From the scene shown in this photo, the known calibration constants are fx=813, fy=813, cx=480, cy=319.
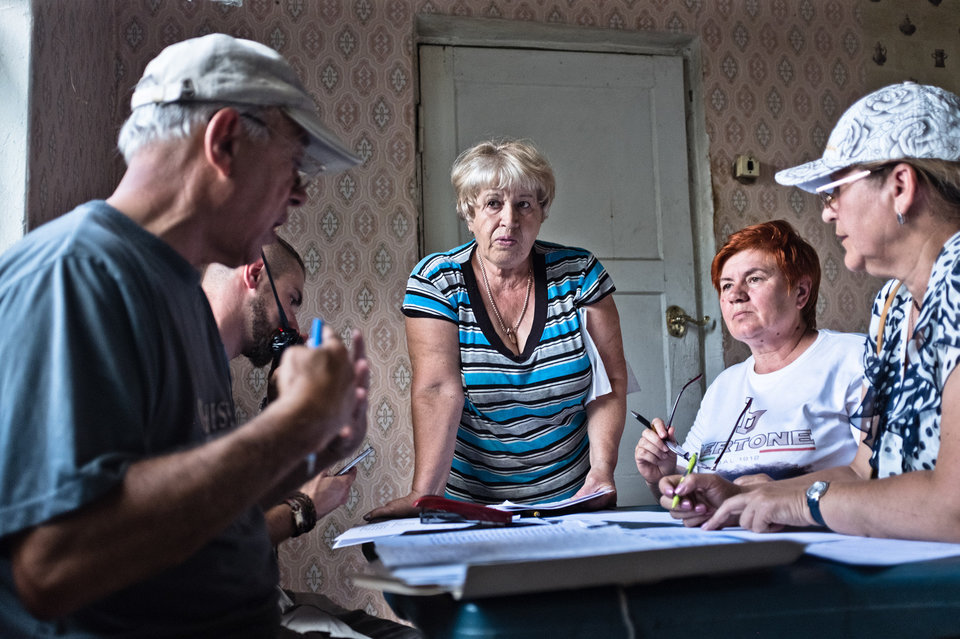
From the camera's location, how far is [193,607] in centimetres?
85

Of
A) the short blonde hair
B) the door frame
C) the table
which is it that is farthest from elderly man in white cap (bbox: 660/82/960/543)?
the door frame

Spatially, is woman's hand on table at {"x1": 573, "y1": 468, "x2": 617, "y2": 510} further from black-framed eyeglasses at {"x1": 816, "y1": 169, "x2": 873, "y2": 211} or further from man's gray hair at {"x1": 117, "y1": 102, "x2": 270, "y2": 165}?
man's gray hair at {"x1": 117, "y1": 102, "x2": 270, "y2": 165}

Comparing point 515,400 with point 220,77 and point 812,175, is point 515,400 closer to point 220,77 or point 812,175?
point 812,175

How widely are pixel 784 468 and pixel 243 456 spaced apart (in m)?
1.37

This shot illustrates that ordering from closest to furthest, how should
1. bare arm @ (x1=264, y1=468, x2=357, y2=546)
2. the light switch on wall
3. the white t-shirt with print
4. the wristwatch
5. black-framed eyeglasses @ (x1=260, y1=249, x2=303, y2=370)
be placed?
1. the wristwatch
2. bare arm @ (x1=264, y1=468, x2=357, y2=546)
3. the white t-shirt with print
4. black-framed eyeglasses @ (x1=260, y1=249, x2=303, y2=370)
5. the light switch on wall

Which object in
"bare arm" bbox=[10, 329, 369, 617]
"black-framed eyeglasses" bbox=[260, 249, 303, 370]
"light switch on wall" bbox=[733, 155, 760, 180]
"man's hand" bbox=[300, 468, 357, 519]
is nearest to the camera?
"bare arm" bbox=[10, 329, 369, 617]

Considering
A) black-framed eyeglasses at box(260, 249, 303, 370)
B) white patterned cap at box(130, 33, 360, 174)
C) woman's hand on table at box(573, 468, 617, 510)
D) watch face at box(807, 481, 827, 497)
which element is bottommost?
woman's hand on table at box(573, 468, 617, 510)

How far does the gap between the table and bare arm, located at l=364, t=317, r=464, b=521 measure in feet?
4.11

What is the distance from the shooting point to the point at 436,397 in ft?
7.02

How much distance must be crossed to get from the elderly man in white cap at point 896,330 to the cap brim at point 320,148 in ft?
2.32

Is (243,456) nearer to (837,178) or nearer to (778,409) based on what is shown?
(837,178)

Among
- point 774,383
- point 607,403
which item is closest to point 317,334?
point 607,403

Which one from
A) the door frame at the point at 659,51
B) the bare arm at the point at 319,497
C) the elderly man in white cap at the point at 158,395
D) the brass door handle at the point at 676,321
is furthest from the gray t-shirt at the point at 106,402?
the brass door handle at the point at 676,321

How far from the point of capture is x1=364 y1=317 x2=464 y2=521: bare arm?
6.92ft
